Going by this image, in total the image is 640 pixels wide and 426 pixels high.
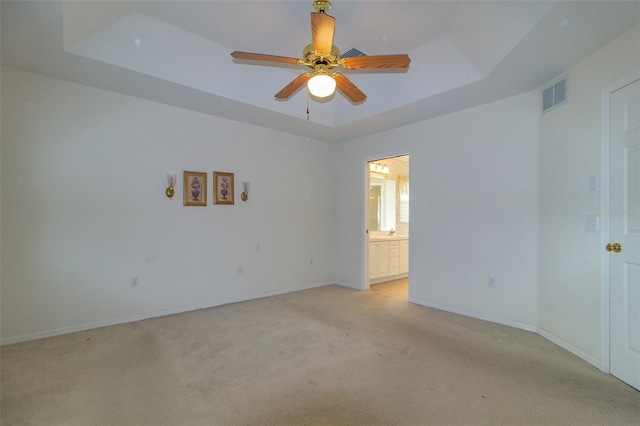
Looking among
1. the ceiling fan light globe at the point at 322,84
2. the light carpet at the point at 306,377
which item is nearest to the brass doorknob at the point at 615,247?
the light carpet at the point at 306,377

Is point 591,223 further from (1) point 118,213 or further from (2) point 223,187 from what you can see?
(1) point 118,213

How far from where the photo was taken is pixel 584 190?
8.40ft

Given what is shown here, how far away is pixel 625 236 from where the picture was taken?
7.23ft

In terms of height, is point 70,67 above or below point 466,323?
above

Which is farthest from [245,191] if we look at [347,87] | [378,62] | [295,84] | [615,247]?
[615,247]

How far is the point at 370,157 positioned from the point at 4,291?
4.63 meters

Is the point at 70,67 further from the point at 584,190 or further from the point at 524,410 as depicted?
the point at 584,190

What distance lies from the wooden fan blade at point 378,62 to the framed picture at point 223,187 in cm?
246

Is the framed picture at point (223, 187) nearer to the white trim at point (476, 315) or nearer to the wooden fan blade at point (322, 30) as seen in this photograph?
the wooden fan blade at point (322, 30)

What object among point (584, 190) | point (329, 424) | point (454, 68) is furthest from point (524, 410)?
point (454, 68)

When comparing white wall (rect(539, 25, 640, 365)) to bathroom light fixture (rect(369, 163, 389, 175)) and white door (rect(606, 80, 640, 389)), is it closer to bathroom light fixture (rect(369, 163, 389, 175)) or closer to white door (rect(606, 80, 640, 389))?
white door (rect(606, 80, 640, 389))

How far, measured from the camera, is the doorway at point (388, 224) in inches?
214

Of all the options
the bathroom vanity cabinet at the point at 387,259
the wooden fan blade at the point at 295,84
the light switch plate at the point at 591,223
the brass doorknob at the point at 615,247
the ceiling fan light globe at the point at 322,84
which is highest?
the wooden fan blade at the point at 295,84

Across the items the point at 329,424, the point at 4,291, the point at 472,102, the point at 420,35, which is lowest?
the point at 329,424
